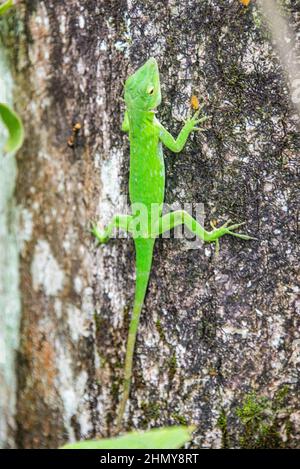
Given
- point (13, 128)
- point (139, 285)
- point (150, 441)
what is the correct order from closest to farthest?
point (150, 441) < point (13, 128) < point (139, 285)

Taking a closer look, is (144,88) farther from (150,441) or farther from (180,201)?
(150,441)

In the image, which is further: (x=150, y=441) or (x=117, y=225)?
(x=117, y=225)

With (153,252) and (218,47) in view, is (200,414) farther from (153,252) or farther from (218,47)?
(218,47)

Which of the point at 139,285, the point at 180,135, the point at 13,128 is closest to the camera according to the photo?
the point at 13,128

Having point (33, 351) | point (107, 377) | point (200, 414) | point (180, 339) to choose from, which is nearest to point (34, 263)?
point (33, 351)

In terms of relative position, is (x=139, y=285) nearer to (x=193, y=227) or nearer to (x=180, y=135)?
(x=193, y=227)

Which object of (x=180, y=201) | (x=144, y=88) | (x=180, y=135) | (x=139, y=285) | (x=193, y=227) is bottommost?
(x=139, y=285)

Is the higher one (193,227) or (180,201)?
(180,201)

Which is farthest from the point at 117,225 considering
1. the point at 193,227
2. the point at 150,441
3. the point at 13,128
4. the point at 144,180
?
the point at 150,441

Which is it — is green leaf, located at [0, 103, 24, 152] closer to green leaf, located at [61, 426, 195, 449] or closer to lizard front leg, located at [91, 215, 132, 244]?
green leaf, located at [61, 426, 195, 449]
